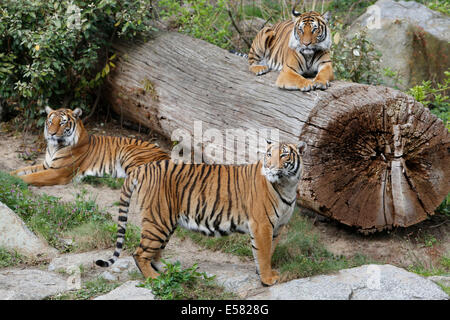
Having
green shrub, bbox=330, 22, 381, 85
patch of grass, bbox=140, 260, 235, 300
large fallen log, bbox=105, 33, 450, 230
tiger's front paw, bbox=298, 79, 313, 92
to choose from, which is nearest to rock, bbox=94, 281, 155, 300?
patch of grass, bbox=140, 260, 235, 300

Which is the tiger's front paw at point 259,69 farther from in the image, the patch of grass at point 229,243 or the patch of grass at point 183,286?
the patch of grass at point 183,286

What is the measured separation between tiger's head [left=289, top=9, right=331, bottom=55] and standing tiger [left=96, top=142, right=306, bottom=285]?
1.84 meters

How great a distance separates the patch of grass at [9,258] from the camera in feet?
18.2

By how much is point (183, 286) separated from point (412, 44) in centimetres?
657

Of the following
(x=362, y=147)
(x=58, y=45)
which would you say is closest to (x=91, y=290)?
(x=362, y=147)

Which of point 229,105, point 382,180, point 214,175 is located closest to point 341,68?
point 229,105

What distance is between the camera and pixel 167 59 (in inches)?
323

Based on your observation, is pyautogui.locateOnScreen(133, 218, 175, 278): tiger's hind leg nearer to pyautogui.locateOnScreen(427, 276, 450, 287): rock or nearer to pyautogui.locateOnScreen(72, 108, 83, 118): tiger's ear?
pyautogui.locateOnScreen(427, 276, 450, 287): rock

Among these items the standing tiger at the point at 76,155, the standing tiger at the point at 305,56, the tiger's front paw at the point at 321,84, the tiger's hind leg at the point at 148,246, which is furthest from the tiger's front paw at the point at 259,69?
the tiger's hind leg at the point at 148,246

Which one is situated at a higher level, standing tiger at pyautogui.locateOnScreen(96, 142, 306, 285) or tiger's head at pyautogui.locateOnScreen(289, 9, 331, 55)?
tiger's head at pyautogui.locateOnScreen(289, 9, 331, 55)

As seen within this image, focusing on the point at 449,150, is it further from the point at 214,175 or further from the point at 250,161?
the point at 214,175

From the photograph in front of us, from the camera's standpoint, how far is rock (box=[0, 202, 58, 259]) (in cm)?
578

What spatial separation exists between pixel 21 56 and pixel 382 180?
5.58 m

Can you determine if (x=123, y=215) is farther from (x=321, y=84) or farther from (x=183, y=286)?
(x=321, y=84)
